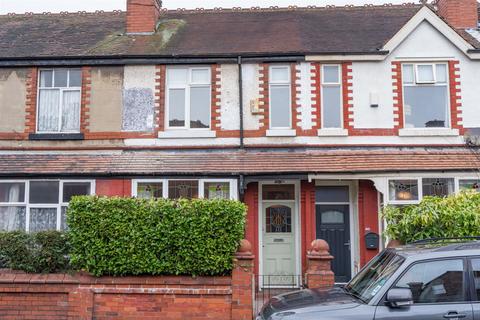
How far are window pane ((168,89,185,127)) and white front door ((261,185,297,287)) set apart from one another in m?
3.00

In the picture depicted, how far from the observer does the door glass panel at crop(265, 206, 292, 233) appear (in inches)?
492

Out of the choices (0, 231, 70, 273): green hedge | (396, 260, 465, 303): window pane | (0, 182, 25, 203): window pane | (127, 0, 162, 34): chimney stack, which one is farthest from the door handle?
(127, 0, 162, 34): chimney stack

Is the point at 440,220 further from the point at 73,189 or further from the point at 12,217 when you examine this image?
the point at 12,217

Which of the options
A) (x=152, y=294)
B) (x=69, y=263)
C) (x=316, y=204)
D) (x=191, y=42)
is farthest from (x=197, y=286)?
(x=191, y=42)

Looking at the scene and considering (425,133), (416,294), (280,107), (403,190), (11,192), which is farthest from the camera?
(280,107)

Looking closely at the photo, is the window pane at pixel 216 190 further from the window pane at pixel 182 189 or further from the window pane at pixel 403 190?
the window pane at pixel 403 190

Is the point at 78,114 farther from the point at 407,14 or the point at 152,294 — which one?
the point at 407,14

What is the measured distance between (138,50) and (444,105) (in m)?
8.42

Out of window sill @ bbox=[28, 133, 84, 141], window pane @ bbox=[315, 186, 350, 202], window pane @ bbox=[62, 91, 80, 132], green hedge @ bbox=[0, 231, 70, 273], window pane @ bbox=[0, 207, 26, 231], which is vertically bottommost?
green hedge @ bbox=[0, 231, 70, 273]

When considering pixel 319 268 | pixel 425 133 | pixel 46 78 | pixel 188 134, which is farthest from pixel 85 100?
pixel 425 133

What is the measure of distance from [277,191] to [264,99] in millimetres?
2477

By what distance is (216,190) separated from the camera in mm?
12031

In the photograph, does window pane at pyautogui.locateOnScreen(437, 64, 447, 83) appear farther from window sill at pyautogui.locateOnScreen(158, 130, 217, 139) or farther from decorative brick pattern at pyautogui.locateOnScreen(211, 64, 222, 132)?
window sill at pyautogui.locateOnScreen(158, 130, 217, 139)

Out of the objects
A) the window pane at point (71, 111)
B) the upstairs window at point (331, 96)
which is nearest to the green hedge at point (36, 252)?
the window pane at point (71, 111)
